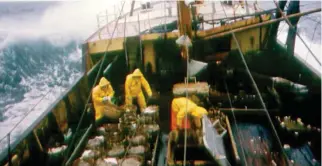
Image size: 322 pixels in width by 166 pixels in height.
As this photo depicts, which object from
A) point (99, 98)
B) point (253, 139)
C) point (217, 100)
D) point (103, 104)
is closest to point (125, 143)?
point (103, 104)

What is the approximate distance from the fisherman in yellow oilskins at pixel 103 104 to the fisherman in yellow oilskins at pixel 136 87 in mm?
619

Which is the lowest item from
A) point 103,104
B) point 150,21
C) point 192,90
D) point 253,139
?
point 253,139

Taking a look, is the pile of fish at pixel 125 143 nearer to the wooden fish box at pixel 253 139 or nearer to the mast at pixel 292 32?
the wooden fish box at pixel 253 139

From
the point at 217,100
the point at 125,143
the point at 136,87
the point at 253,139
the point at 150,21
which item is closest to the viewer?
the point at 125,143

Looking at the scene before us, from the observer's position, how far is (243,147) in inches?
284

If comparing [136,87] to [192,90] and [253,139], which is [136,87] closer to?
[192,90]

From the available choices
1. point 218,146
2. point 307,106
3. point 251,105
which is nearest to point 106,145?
point 218,146

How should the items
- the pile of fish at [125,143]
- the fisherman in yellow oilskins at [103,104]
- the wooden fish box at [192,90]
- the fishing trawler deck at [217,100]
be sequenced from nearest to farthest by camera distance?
the pile of fish at [125,143] → the fishing trawler deck at [217,100] → the wooden fish box at [192,90] → the fisherman in yellow oilskins at [103,104]

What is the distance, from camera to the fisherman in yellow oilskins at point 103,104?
7.91 m

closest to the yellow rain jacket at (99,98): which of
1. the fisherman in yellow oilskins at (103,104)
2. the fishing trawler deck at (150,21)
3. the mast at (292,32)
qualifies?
the fisherman in yellow oilskins at (103,104)

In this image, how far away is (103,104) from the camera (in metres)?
7.91

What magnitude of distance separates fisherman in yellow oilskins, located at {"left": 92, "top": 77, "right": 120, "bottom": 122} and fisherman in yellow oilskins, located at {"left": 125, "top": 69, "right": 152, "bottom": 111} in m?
0.62

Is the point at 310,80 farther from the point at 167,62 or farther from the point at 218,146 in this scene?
the point at 218,146

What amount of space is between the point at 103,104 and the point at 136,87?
44.3 inches
